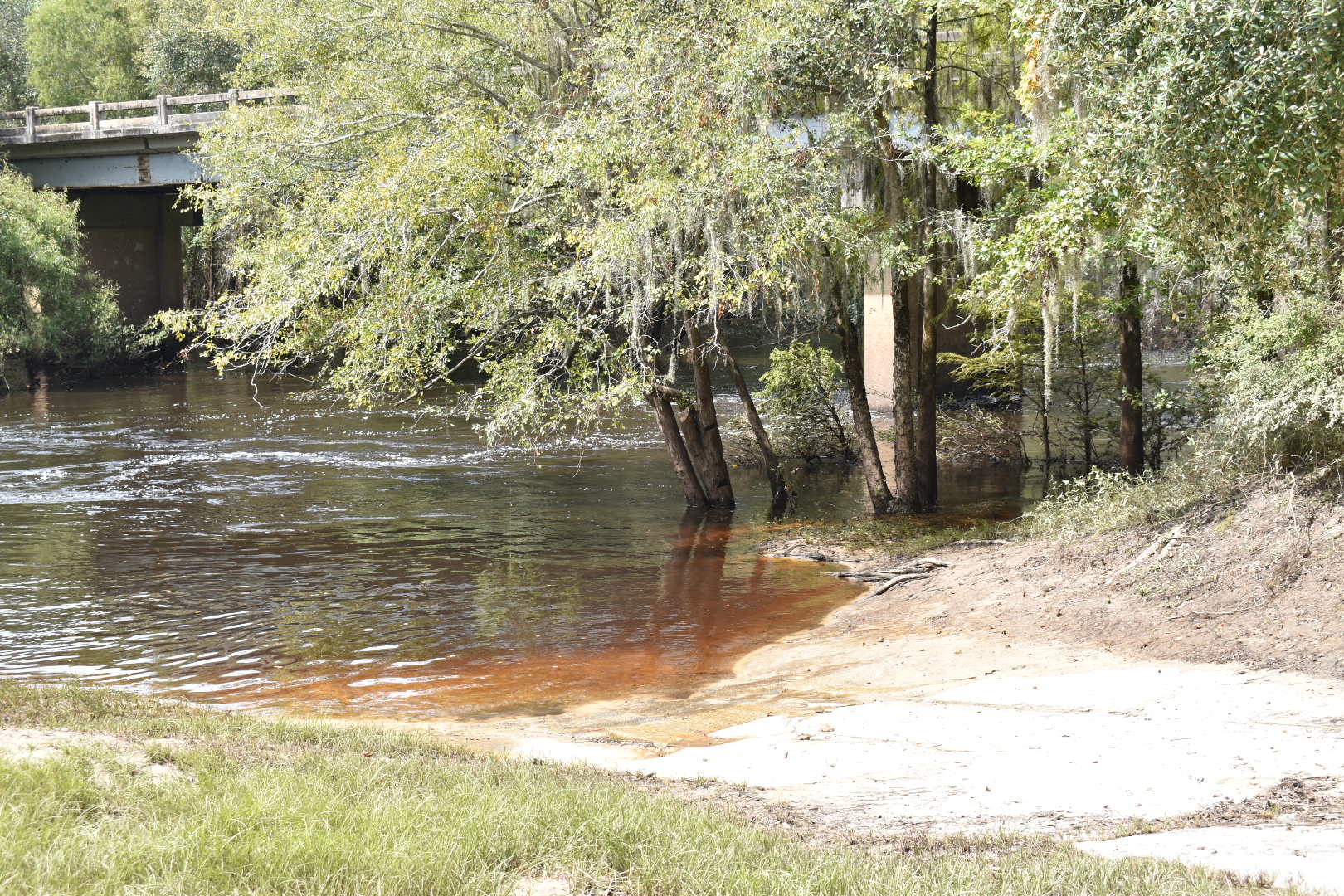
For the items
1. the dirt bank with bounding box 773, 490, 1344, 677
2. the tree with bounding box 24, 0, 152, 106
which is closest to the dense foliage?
the dirt bank with bounding box 773, 490, 1344, 677

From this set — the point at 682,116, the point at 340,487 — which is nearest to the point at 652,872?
the point at 682,116

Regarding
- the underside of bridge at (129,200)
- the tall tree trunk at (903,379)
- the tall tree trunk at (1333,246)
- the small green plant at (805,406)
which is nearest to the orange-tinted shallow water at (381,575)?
the small green plant at (805,406)

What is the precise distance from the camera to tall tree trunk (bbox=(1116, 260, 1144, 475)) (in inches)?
626

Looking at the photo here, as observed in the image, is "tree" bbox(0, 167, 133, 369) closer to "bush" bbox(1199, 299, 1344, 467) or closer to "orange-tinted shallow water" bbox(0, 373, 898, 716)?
"orange-tinted shallow water" bbox(0, 373, 898, 716)

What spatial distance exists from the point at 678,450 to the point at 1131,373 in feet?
20.8

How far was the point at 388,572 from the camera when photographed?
1531 centimetres

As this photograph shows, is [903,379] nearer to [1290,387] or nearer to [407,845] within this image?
[1290,387]

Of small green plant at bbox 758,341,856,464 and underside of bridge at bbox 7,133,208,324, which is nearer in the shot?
small green plant at bbox 758,341,856,464

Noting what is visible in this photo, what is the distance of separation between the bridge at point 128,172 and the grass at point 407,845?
2284 centimetres

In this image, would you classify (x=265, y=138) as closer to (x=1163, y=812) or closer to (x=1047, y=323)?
(x=1047, y=323)

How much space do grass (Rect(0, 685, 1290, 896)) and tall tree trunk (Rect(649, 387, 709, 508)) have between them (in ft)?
38.3

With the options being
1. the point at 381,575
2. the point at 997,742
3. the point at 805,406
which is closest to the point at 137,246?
the point at 805,406

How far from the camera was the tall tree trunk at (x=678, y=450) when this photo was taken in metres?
17.8

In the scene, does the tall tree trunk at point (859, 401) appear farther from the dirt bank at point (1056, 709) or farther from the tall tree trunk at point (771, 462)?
the dirt bank at point (1056, 709)
